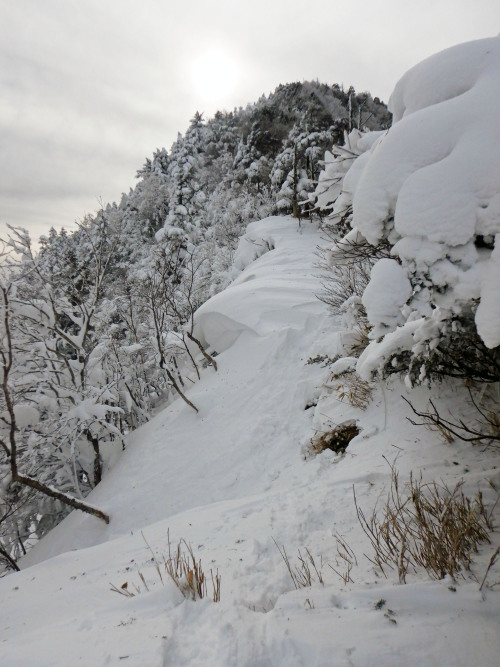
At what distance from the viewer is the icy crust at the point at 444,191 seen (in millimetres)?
1883

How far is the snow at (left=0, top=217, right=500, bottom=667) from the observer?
76.2 inches

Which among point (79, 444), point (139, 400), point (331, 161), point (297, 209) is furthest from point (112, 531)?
point (297, 209)

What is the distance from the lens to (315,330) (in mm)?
10297

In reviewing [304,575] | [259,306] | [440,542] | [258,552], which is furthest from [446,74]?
[259,306]

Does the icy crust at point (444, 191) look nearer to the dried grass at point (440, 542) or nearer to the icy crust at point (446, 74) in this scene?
the icy crust at point (446, 74)

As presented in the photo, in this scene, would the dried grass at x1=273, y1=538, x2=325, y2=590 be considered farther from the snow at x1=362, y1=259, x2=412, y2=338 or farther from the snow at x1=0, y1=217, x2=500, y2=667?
the snow at x1=362, y1=259, x2=412, y2=338

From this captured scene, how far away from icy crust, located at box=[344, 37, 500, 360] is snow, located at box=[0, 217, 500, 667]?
1.69 metres

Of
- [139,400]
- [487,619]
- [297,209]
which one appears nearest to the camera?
[487,619]

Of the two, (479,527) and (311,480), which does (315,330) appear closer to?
(311,480)

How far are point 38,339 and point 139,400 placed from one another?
4799mm

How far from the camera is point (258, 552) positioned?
3.25 m

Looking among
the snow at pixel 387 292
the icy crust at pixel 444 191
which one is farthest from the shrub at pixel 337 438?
the snow at pixel 387 292

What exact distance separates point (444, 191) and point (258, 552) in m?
3.39

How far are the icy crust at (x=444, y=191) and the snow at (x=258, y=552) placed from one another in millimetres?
1688
